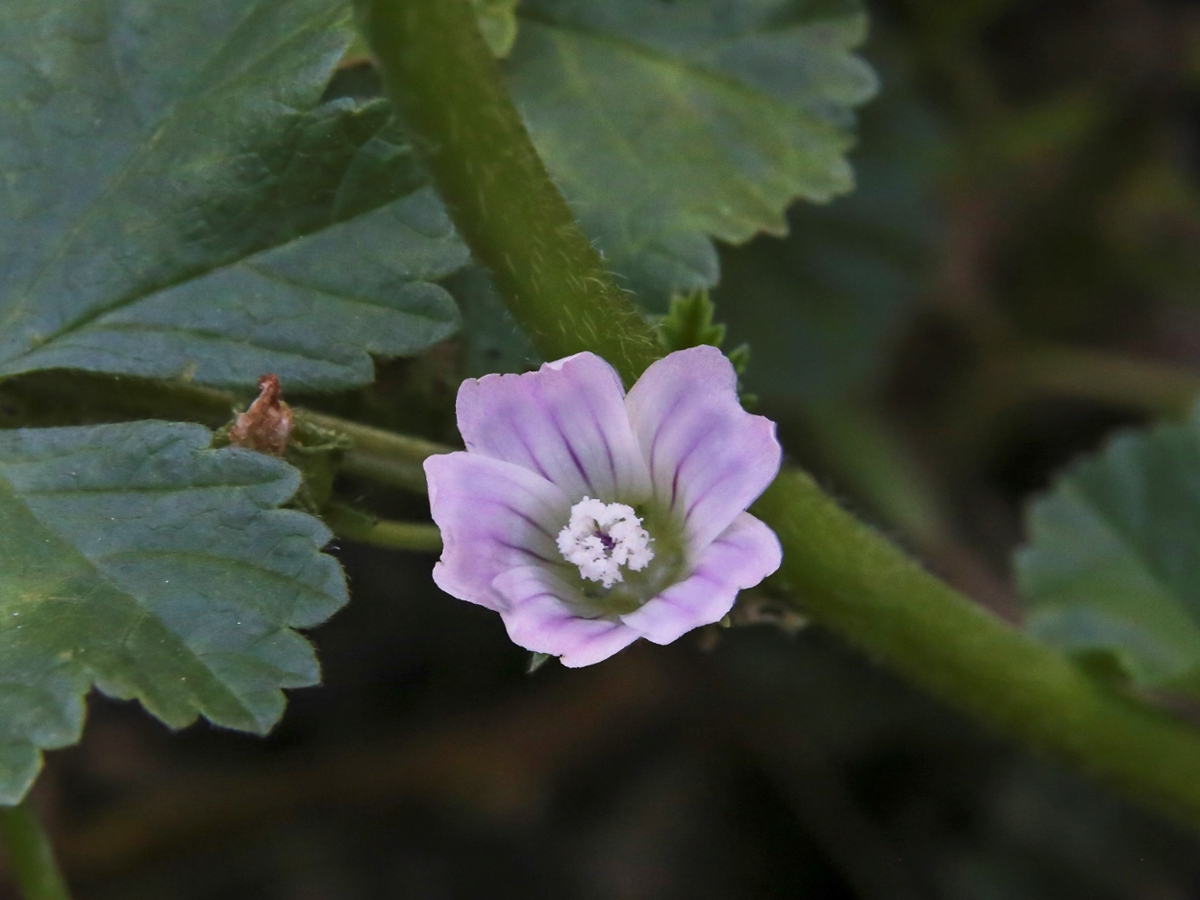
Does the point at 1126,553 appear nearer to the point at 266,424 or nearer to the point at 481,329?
the point at 481,329

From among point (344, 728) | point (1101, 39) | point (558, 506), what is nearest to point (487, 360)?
point (558, 506)

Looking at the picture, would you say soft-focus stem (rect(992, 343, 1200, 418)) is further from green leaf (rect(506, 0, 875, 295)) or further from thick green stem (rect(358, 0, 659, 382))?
thick green stem (rect(358, 0, 659, 382))

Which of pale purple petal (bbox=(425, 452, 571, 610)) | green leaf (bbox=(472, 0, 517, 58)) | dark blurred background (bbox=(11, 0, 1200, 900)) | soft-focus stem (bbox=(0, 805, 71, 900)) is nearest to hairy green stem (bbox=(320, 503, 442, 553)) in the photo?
pale purple petal (bbox=(425, 452, 571, 610))

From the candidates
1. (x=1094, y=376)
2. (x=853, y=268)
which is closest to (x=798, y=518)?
(x=853, y=268)

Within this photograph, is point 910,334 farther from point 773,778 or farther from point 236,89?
point 236,89

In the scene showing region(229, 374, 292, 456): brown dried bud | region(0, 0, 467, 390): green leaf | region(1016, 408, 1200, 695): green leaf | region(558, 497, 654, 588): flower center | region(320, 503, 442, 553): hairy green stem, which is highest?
region(0, 0, 467, 390): green leaf
